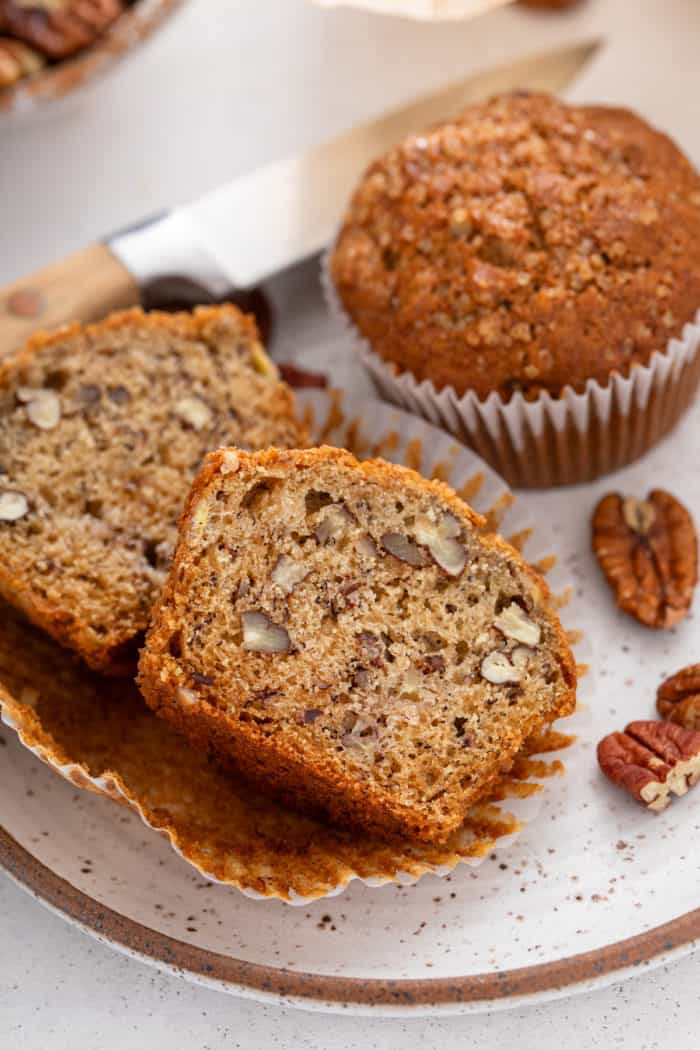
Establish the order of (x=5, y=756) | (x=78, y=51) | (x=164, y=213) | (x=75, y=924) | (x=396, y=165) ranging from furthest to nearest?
(x=78, y=51), (x=164, y=213), (x=396, y=165), (x=5, y=756), (x=75, y=924)

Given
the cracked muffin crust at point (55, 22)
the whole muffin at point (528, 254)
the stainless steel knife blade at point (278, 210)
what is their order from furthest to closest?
the cracked muffin crust at point (55, 22) → the stainless steel knife blade at point (278, 210) → the whole muffin at point (528, 254)

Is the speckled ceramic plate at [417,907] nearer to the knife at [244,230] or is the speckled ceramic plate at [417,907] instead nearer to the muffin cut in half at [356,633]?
the muffin cut in half at [356,633]

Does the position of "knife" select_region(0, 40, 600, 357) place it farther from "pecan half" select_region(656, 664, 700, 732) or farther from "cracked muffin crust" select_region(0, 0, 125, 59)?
"pecan half" select_region(656, 664, 700, 732)

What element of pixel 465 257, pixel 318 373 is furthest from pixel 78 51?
pixel 465 257

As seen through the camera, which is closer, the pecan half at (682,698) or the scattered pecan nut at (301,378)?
the pecan half at (682,698)

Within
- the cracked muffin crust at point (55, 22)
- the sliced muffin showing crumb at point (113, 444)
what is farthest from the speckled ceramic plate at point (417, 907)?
the cracked muffin crust at point (55, 22)

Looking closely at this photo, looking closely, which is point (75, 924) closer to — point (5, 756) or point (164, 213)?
point (5, 756)

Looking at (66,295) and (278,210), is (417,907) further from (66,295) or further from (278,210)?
(278,210)
